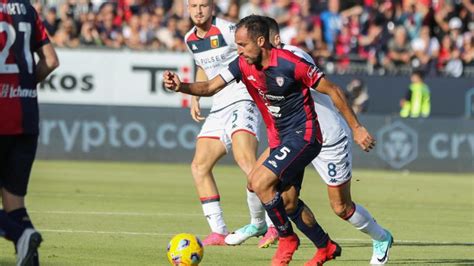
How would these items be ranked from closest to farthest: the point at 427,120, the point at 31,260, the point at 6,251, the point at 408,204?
the point at 31,260
the point at 6,251
the point at 408,204
the point at 427,120

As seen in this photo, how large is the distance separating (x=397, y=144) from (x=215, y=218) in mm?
12774

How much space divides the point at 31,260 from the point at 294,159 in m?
2.55

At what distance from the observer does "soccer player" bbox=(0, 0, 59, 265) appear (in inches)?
335

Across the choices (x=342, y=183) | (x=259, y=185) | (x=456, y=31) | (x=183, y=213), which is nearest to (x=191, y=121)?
(x=456, y=31)

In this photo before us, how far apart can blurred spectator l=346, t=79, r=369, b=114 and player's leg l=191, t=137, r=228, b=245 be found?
14166mm

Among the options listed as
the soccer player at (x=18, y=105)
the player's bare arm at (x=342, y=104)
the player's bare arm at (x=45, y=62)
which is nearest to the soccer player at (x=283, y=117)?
the player's bare arm at (x=342, y=104)

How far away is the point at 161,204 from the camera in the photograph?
16.7 meters

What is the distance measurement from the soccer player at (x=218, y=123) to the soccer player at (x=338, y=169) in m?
1.64

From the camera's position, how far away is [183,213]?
Answer: 1548 centimetres

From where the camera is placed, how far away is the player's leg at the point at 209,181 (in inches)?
489

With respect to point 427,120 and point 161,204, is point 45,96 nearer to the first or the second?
point 427,120

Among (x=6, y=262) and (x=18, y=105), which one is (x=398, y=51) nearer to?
(x=6, y=262)

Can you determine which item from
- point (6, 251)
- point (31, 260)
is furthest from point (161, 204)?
point (31, 260)

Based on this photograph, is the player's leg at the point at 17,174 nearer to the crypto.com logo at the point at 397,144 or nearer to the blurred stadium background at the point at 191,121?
the blurred stadium background at the point at 191,121
